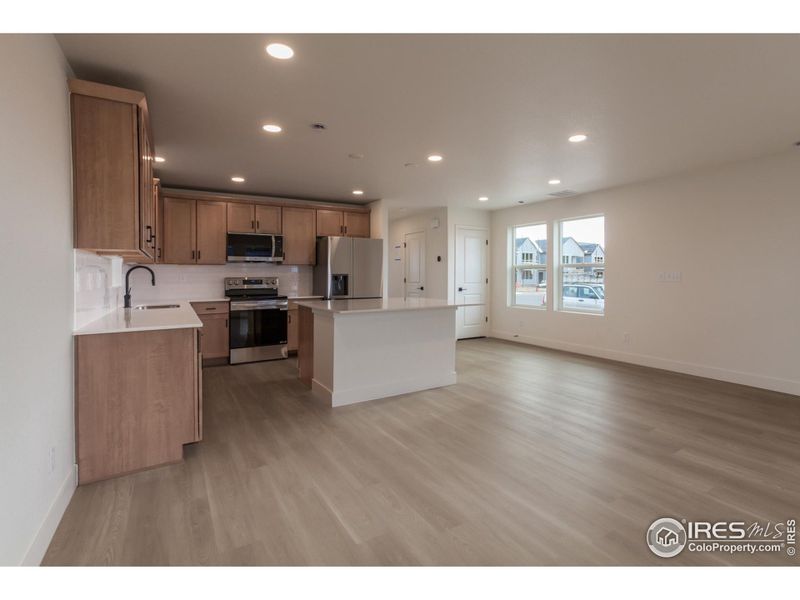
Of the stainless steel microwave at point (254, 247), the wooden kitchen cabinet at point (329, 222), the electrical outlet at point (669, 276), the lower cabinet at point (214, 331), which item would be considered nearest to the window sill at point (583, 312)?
the electrical outlet at point (669, 276)

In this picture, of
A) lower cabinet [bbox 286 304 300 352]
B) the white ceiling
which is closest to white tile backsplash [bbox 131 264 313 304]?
lower cabinet [bbox 286 304 300 352]

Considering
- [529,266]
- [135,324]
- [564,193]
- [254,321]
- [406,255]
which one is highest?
[564,193]

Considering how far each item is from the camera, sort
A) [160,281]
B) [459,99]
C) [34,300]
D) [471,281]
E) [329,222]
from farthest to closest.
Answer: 1. [471,281]
2. [329,222]
3. [160,281]
4. [459,99]
5. [34,300]

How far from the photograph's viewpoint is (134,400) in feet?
7.96

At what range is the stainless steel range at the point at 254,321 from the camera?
5477 millimetres

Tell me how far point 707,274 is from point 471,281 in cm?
365

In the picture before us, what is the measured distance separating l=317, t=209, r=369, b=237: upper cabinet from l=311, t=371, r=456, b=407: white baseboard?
9.78 feet

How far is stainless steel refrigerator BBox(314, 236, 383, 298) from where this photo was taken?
19.9ft

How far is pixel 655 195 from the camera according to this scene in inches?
204

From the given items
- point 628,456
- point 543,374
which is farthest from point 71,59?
point 543,374

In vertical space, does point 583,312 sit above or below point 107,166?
below

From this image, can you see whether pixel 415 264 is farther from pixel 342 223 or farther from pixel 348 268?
pixel 348 268


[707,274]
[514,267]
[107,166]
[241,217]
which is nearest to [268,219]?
[241,217]
